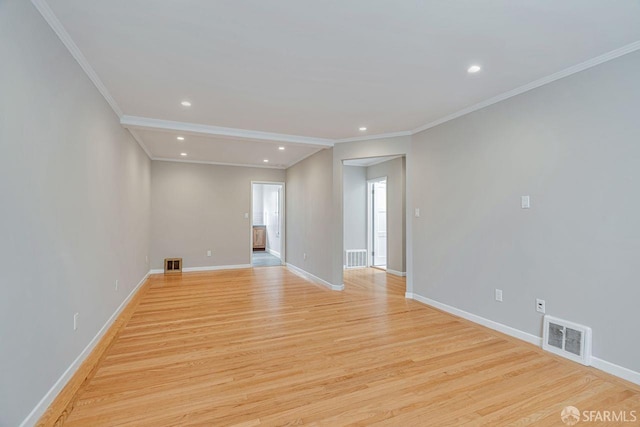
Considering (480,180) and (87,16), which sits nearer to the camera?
(87,16)

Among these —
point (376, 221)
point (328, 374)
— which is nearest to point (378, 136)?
point (376, 221)

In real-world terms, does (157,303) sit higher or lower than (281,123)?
lower

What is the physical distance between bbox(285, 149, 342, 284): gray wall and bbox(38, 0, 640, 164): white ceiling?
198 cm

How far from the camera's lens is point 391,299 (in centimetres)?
442

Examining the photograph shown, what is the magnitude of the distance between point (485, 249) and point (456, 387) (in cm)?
173

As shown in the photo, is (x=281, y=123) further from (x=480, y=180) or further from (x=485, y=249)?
(x=485, y=249)

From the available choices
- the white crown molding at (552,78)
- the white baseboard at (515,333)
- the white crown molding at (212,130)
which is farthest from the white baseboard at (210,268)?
the white crown molding at (552,78)

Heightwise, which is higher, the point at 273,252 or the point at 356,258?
the point at 356,258

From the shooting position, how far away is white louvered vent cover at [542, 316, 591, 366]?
8.10 feet

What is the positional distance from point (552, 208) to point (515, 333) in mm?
1311

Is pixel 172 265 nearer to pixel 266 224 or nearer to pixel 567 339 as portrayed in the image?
pixel 266 224

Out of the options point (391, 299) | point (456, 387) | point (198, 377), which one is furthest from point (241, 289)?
point (456, 387)

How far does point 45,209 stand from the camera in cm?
190

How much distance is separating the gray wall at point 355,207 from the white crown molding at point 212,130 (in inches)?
85.1
